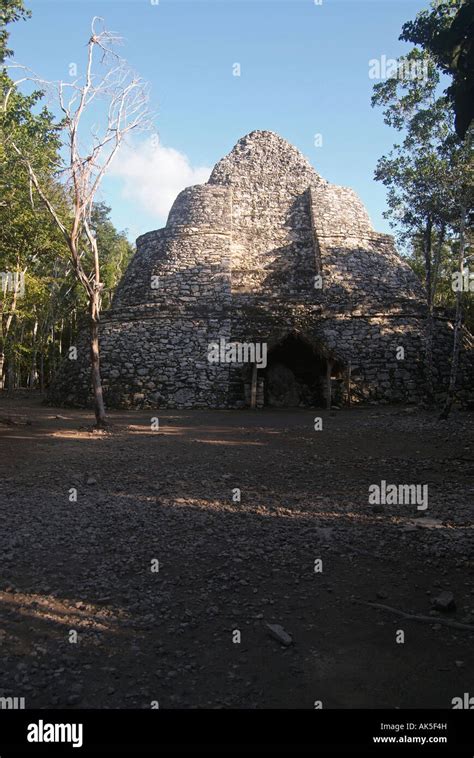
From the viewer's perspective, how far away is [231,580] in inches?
209

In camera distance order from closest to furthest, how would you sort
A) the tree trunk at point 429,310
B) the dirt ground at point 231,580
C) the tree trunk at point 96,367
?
the dirt ground at point 231,580 → the tree trunk at point 96,367 → the tree trunk at point 429,310

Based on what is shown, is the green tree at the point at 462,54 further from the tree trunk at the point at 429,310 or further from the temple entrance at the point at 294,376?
the temple entrance at the point at 294,376

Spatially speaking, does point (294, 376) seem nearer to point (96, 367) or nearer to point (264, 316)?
point (264, 316)

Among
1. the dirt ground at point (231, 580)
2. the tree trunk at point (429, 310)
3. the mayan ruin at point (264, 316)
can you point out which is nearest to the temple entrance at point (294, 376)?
the mayan ruin at point (264, 316)

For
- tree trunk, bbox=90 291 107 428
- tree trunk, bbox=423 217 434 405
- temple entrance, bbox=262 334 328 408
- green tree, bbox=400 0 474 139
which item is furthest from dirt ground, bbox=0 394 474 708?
temple entrance, bbox=262 334 328 408

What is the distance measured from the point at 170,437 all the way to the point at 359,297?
1305 cm

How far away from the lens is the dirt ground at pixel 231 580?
3703 millimetres

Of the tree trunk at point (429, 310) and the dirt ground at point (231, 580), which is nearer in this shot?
the dirt ground at point (231, 580)

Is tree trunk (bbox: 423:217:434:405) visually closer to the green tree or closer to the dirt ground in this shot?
the dirt ground

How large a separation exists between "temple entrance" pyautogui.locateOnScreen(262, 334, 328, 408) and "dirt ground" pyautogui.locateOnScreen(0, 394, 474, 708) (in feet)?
29.7

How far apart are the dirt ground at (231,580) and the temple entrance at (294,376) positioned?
9.04 meters

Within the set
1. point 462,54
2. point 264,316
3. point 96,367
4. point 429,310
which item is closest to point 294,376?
point 264,316

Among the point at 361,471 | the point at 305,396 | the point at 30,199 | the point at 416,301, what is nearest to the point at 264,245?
the point at 416,301
